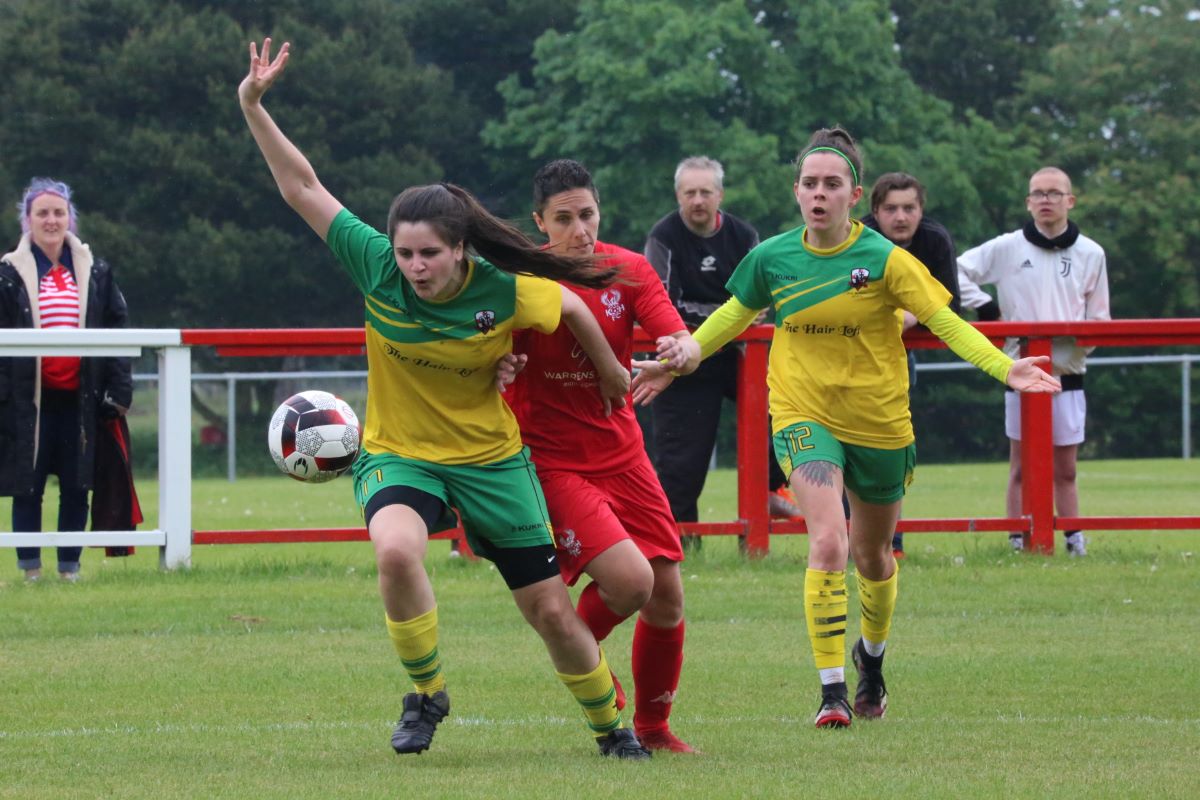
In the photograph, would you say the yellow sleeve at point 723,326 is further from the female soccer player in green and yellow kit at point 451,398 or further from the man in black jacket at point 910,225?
the man in black jacket at point 910,225

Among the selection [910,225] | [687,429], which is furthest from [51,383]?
[910,225]

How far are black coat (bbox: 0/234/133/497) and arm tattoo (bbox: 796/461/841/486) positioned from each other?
16.8ft

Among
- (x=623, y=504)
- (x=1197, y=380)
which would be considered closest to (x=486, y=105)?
(x=1197, y=380)

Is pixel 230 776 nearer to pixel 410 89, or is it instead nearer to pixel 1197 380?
pixel 1197 380

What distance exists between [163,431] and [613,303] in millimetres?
5104

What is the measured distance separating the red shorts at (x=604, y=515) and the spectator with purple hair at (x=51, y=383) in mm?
5175

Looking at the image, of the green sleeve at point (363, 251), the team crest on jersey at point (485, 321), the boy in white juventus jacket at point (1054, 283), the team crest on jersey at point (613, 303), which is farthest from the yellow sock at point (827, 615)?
the boy in white juventus jacket at point (1054, 283)

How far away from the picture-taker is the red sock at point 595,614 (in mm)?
6258

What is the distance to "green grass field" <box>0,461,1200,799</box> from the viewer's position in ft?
18.0

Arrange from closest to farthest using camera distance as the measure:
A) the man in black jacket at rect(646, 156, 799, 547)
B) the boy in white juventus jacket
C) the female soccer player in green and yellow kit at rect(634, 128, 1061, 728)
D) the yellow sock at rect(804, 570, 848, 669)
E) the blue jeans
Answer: the yellow sock at rect(804, 570, 848, 669) → the female soccer player in green and yellow kit at rect(634, 128, 1061, 728) → the blue jeans → the man in black jacket at rect(646, 156, 799, 547) → the boy in white juventus jacket

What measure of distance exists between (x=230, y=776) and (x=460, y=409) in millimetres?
1287

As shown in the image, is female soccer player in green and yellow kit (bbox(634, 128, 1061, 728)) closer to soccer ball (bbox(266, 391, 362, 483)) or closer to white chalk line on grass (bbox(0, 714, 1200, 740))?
white chalk line on grass (bbox(0, 714, 1200, 740))

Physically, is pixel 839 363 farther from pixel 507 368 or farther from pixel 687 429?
pixel 687 429

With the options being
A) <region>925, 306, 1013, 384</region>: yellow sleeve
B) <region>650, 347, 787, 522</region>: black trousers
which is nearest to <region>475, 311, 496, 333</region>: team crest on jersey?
<region>925, 306, 1013, 384</region>: yellow sleeve
